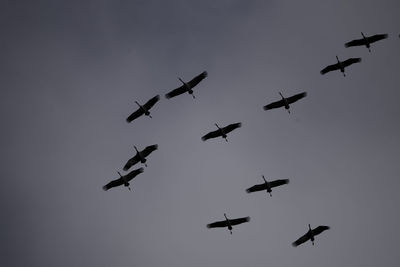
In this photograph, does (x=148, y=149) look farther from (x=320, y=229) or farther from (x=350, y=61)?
(x=350, y=61)

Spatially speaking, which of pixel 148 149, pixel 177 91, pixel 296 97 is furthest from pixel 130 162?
pixel 296 97

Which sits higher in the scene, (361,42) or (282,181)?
(361,42)

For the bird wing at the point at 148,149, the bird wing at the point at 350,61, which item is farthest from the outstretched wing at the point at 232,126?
the bird wing at the point at 350,61

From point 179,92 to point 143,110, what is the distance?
4219mm

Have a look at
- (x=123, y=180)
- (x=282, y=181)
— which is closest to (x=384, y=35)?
(x=282, y=181)

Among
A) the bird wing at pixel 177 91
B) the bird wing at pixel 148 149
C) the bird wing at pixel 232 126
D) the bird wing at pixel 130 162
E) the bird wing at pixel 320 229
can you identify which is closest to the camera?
the bird wing at pixel 148 149

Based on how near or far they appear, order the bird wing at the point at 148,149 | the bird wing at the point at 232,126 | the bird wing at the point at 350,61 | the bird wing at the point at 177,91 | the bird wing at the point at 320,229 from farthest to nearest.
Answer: the bird wing at the point at 350,61 → the bird wing at the point at 232,126 → the bird wing at the point at 320,229 → the bird wing at the point at 177,91 → the bird wing at the point at 148,149

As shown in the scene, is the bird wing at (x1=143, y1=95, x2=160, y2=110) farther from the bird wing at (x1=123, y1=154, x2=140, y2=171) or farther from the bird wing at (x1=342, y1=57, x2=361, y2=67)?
the bird wing at (x1=342, y1=57, x2=361, y2=67)

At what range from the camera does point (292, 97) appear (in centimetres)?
5681

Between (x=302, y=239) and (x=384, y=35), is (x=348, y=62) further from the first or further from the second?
(x=302, y=239)

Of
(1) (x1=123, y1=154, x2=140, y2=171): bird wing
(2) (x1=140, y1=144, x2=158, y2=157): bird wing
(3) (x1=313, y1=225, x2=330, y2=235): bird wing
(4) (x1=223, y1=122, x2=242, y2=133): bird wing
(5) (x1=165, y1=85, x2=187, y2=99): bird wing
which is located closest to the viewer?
(2) (x1=140, y1=144, x2=158, y2=157): bird wing

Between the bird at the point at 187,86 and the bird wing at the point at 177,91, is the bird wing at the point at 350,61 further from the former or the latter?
the bird wing at the point at 177,91

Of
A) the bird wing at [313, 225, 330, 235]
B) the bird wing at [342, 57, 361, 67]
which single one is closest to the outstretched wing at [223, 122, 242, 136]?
the bird wing at [313, 225, 330, 235]

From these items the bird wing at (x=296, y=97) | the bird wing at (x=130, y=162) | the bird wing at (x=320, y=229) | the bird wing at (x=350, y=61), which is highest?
the bird wing at (x=350, y=61)
